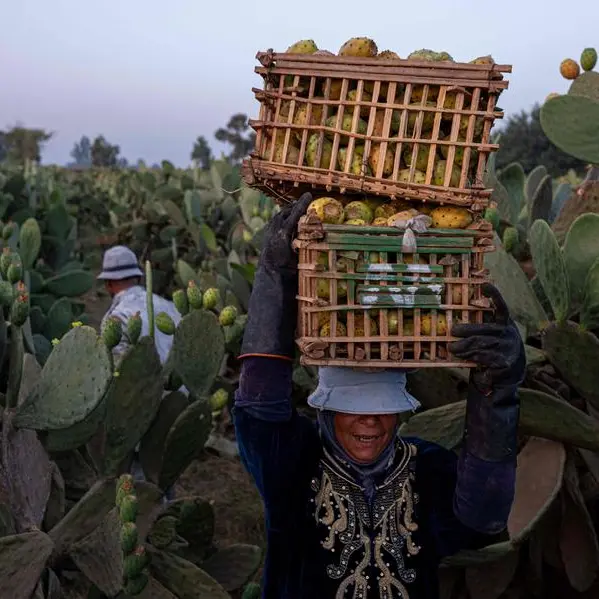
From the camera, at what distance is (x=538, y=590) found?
122 inches

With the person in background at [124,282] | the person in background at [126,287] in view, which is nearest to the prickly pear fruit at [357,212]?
the person in background at [126,287]

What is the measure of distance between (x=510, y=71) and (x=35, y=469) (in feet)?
5.08

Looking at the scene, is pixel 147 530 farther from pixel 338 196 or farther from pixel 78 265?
Answer: pixel 78 265

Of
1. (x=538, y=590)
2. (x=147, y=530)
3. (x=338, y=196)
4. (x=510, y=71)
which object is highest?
(x=510, y=71)

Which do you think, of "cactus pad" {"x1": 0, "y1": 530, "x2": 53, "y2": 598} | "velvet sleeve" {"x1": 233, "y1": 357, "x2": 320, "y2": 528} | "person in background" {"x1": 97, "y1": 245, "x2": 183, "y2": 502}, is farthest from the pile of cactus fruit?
"person in background" {"x1": 97, "y1": 245, "x2": 183, "y2": 502}

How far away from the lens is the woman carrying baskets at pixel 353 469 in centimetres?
172

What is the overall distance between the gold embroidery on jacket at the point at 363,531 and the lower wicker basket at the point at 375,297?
390mm

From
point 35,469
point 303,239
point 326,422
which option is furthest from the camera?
Answer: point 35,469

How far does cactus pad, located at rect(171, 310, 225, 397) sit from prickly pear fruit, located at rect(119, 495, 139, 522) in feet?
2.72

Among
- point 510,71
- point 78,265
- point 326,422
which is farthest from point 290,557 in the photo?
point 78,265

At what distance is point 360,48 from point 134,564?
1297 mm

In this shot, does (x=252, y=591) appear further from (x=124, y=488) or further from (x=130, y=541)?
(x=124, y=488)

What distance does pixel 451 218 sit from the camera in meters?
1.63

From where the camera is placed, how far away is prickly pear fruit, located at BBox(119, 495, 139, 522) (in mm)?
1947
